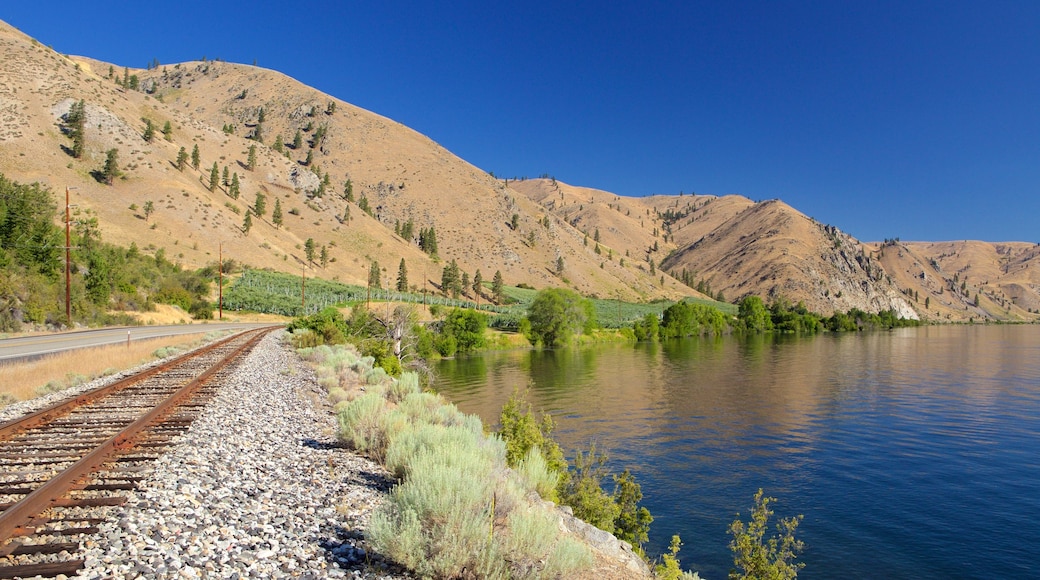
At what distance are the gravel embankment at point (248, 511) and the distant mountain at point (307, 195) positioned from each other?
67.5 m

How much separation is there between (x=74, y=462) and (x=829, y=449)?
23613 mm

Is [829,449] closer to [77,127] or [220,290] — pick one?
[220,290]

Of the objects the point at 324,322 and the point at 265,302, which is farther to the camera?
the point at 265,302

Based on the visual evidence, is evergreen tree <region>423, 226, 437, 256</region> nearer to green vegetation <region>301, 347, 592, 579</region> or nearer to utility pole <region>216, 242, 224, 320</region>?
utility pole <region>216, 242, 224, 320</region>

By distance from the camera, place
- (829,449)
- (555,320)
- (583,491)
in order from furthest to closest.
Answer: (555,320), (829,449), (583,491)

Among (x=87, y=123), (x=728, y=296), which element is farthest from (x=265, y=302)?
(x=728, y=296)

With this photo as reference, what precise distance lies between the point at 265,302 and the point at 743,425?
50505mm

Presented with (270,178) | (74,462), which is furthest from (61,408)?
(270,178)

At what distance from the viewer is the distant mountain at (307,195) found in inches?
2908

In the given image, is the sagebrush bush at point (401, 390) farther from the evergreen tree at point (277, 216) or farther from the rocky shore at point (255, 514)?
the evergreen tree at point (277, 216)

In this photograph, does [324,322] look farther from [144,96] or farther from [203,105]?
[203,105]

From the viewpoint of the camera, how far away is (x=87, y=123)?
80188 millimetres

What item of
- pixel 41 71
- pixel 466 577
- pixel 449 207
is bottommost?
pixel 466 577

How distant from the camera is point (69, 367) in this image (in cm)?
1777
